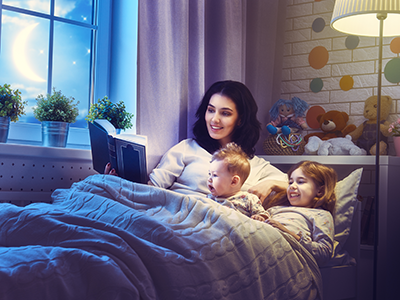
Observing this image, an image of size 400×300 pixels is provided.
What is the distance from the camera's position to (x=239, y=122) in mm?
1773

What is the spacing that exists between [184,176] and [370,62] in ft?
4.20

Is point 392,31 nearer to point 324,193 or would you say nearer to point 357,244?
point 324,193

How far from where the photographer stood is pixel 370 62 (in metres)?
2.05

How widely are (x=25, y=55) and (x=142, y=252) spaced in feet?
4.78

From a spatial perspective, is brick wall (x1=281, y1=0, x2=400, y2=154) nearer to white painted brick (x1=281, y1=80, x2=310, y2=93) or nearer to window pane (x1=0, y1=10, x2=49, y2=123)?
white painted brick (x1=281, y1=80, x2=310, y2=93)

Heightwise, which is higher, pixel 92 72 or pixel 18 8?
pixel 18 8

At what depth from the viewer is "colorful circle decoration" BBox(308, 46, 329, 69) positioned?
218 centimetres

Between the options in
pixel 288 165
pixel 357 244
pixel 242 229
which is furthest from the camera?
pixel 288 165

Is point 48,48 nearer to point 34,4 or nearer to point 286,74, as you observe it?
point 34,4

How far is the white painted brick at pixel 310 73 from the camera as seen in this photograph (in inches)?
85.7

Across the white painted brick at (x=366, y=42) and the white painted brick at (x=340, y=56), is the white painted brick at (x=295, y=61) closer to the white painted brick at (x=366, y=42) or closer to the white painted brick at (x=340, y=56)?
the white painted brick at (x=340, y=56)

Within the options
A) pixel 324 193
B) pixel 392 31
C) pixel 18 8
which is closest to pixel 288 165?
pixel 324 193

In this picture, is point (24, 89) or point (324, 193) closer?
point (324, 193)

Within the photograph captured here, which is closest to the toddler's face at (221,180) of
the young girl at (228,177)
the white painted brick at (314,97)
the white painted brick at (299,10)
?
the young girl at (228,177)
